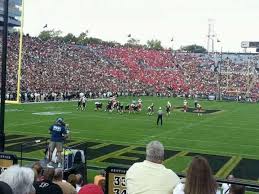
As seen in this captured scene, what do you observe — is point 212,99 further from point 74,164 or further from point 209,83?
point 74,164

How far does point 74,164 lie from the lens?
11.5 metres

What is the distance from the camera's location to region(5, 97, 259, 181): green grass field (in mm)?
15969

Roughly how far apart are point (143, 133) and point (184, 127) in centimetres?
408

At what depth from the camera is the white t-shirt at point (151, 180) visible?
173 inches

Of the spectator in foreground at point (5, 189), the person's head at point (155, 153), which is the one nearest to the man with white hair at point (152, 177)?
the person's head at point (155, 153)

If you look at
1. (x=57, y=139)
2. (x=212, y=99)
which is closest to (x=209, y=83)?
(x=212, y=99)

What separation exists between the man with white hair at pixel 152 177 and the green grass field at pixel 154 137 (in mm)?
9738

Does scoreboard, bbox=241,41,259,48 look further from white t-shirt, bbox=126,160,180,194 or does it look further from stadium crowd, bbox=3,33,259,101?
white t-shirt, bbox=126,160,180,194

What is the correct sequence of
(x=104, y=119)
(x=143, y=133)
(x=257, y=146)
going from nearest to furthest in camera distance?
(x=257, y=146), (x=143, y=133), (x=104, y=119)

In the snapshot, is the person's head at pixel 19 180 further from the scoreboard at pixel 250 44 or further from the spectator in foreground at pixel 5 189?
the scoreboard at pixel 250 44

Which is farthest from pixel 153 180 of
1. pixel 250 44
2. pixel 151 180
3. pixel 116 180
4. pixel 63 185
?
pixel 250 44

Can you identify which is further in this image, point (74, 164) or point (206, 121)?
point (206, 121)

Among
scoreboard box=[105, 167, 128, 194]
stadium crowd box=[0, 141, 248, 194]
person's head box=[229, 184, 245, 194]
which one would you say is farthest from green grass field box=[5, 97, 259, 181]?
stadium crowd box=[0, 141, 248, 194]

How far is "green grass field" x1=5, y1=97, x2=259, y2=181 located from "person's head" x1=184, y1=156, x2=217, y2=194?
10.3 m
